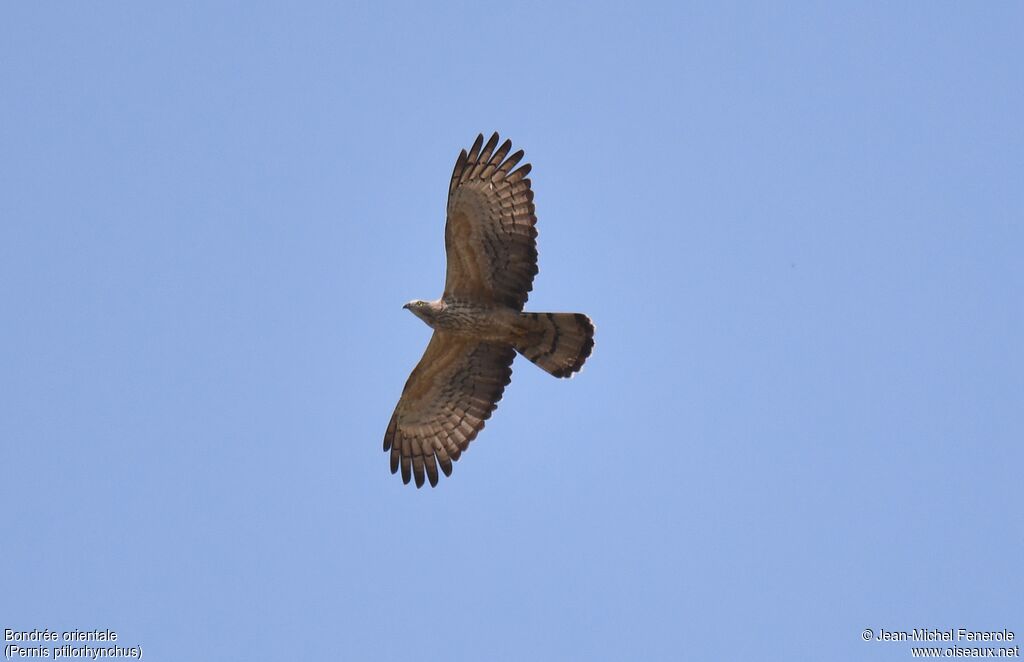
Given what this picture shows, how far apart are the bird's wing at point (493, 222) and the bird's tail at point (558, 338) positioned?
Result: 305 millimetres

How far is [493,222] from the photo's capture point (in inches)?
485

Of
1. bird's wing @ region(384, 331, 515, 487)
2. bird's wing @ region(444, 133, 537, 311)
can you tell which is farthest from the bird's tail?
bird's wing @ region(384, 331, 515, 487)

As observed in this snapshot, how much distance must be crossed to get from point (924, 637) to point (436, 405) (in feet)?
18.2

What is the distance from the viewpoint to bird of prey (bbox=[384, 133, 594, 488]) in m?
12.3

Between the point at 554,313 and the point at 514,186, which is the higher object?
the point at 514,186

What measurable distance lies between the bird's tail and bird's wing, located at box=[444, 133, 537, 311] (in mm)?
305

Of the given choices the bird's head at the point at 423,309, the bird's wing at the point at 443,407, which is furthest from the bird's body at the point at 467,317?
the bird's wing at the point at 443,407

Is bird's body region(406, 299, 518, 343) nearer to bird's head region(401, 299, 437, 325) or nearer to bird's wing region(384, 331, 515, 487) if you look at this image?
bird's head region(401, 299, 437, 325)

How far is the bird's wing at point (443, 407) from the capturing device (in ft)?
43.4

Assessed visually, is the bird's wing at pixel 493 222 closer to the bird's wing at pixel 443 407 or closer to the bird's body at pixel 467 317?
the bird's body at pixel 467 317

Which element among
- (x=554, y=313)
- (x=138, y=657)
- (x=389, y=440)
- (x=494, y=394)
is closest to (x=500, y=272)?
(x=554, y=313)

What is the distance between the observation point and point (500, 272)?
12.4 meters

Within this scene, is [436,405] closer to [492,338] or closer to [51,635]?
[492,338]

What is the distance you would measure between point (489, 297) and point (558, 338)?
82 cm
